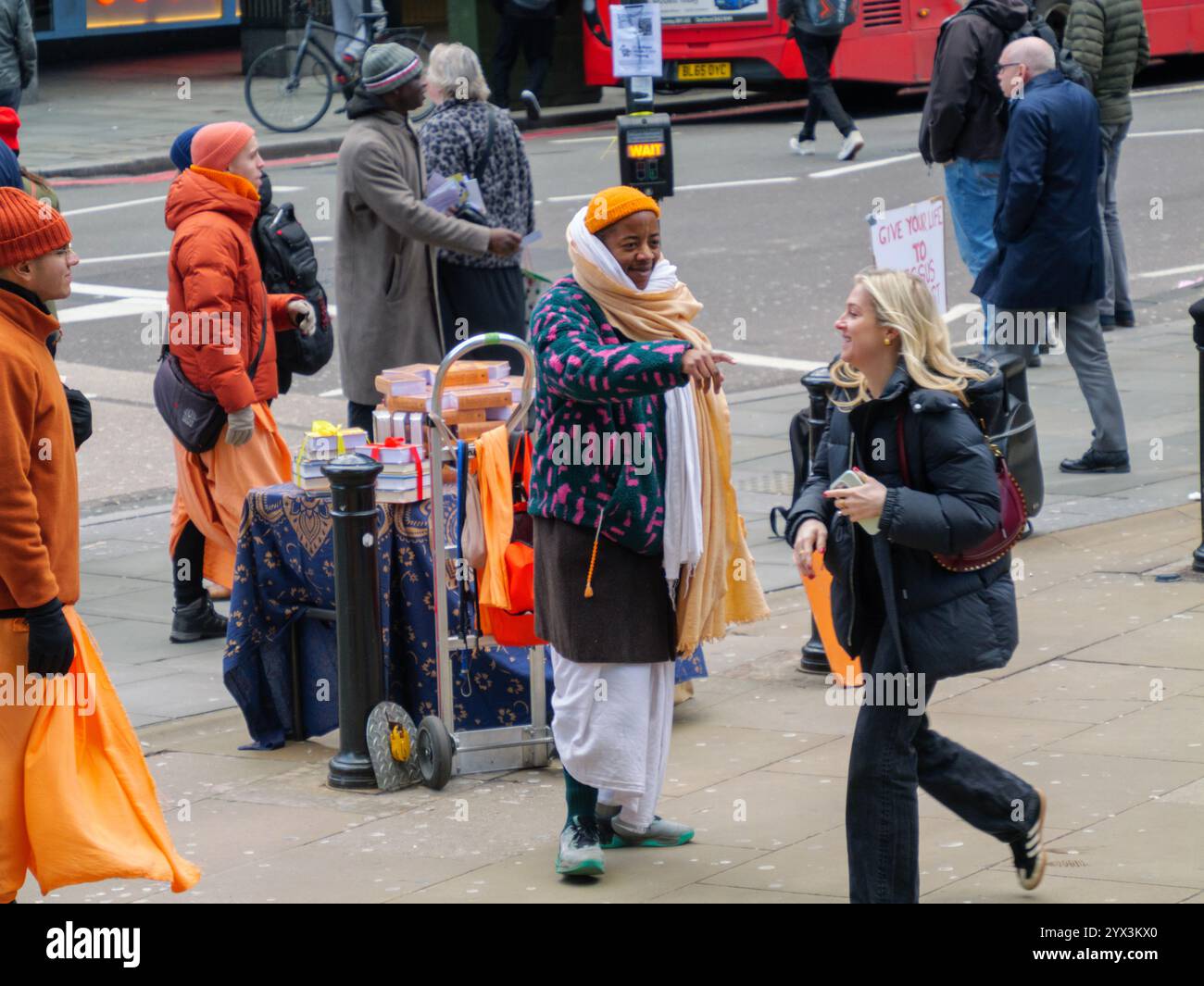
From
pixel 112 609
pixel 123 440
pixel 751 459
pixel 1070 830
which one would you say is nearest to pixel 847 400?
pixel 1070 830

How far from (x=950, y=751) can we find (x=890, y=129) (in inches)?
707

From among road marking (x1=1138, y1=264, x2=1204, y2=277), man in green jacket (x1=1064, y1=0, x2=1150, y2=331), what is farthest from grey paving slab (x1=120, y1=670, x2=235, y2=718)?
road marking (x1=1138, y1=264, x2=1204, y2=277)

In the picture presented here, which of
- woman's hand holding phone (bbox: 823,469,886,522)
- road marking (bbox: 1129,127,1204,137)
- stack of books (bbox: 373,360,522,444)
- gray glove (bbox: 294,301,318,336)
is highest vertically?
woman's hand holding phone (bbox: 823,469,886,522)

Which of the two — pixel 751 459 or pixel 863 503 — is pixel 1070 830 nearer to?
pixel 863 503

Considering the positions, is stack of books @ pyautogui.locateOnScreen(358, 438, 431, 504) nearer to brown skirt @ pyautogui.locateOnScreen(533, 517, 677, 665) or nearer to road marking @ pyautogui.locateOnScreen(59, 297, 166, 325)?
brown skirt @ pyautogui.locateOnScreen(533, 517, 677, 665)

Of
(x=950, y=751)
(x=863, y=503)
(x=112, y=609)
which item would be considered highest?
(x=863, y=503)

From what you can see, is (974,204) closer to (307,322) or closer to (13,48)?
(307,322)

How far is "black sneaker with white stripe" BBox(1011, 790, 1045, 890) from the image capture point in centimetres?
496

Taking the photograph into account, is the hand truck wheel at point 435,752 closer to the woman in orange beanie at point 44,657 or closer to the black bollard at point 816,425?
the woman in orange beanie at point 44,657

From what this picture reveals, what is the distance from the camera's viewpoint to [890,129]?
2209 cm

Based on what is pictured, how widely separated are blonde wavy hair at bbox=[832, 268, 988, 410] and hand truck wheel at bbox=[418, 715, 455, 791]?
1.92 metres

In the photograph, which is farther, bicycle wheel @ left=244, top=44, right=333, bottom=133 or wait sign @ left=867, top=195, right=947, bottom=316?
bicycle wheel @ left=244, top=44, right=333, bottom=133

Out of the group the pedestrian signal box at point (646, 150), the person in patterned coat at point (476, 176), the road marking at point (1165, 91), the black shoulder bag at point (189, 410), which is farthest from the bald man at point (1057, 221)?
the road marking at point (1165, 91)

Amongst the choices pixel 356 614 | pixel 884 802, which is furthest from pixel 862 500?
pixel 356 614
